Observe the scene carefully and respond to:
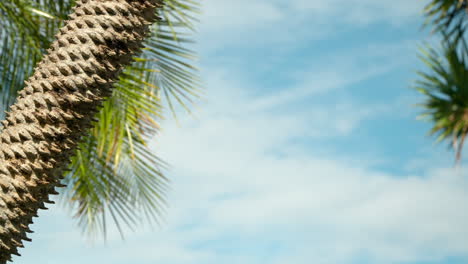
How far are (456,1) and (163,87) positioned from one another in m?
3.22

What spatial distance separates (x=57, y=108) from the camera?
276 centimetres

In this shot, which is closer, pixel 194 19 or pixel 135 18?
pixel 135 18

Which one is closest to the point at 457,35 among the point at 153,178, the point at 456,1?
the point at 456,1

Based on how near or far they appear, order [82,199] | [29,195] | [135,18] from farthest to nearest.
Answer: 1. [82,199]
2. [135,18]
3. [29,195]

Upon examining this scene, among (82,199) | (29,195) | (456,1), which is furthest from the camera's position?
(82,199)

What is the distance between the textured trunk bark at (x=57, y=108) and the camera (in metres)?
2.75

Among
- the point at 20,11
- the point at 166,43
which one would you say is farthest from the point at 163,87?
the point at 20,11

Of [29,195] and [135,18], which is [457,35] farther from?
[29,195]

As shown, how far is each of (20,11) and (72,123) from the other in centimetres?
416

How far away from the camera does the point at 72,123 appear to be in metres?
Answer: 2.79

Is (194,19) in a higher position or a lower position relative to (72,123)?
higher

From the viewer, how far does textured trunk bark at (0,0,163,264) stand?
9.02ft

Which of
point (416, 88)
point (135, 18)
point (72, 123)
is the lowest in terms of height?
point (72, 123)

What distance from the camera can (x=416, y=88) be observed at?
6941 millimetres
